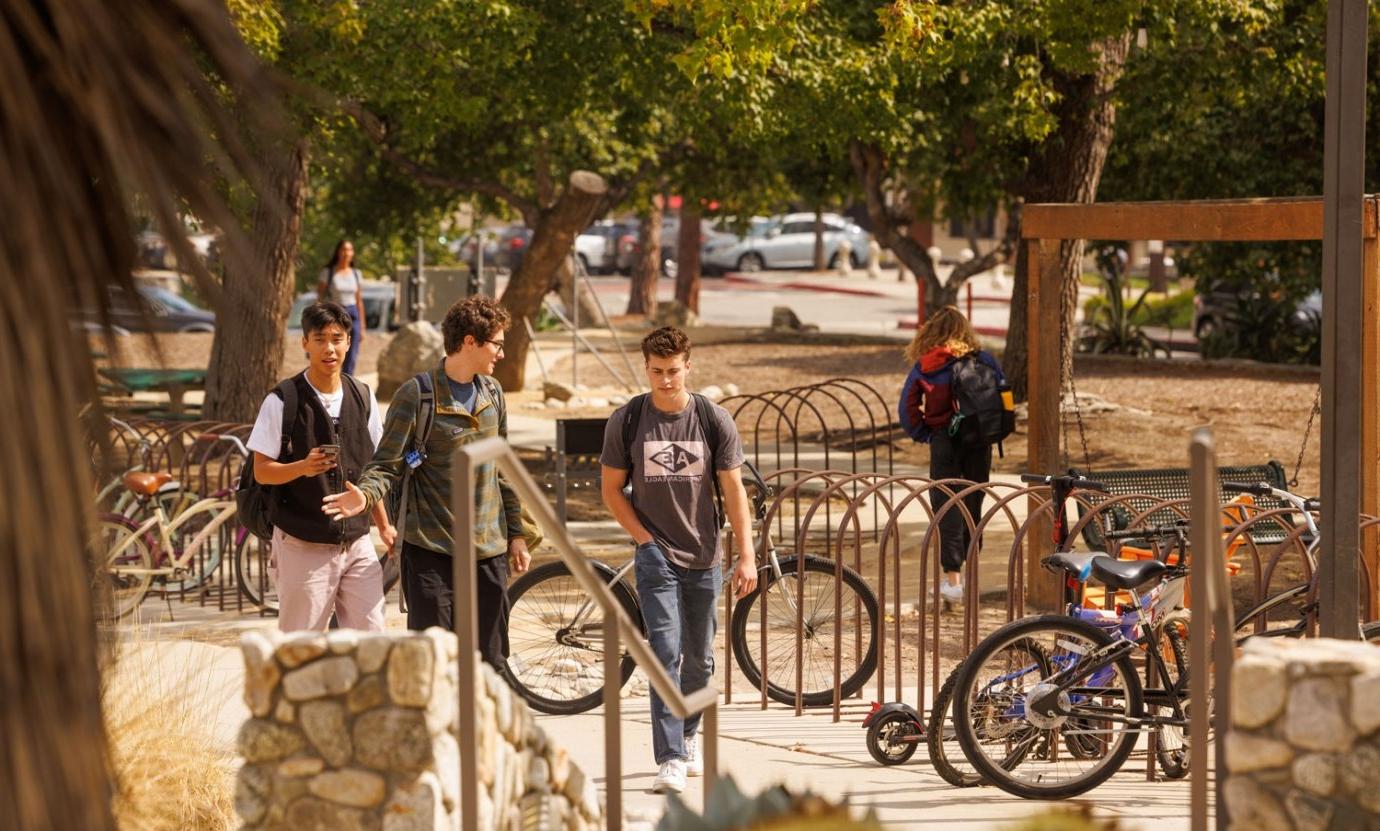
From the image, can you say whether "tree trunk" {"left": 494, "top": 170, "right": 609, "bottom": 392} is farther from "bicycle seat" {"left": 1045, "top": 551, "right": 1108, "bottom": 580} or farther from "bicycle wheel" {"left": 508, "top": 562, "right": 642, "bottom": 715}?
"bicycle seat" {"left": 1045, "top": 551, "right": 1108, "bottom": 580}

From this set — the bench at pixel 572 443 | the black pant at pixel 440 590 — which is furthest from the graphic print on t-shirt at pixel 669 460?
the bench at pixel 572 443

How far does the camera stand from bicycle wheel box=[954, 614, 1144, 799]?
6.61 meters

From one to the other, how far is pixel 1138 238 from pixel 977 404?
3.85 feet

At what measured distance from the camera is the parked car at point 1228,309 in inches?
900

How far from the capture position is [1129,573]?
Answer: 663cm

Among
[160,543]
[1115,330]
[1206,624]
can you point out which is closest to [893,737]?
[1206,624]

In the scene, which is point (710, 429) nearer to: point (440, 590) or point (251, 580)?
point (440, 590)

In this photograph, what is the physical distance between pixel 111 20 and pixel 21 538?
107cm

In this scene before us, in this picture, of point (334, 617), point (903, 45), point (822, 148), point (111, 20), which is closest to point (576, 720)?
point (334, 617)

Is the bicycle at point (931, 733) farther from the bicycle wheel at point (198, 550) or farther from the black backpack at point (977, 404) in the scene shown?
the bicycle wheel at point (198, 550)

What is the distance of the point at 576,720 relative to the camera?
7.91m

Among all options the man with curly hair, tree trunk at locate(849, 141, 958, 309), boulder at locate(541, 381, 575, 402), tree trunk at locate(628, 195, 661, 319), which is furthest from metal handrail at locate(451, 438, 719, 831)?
tree trunk at locate(628, 195, 661, 319)

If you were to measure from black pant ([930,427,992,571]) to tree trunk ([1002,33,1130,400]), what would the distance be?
246 inches

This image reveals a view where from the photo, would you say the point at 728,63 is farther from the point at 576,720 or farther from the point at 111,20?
the point at 111,20
